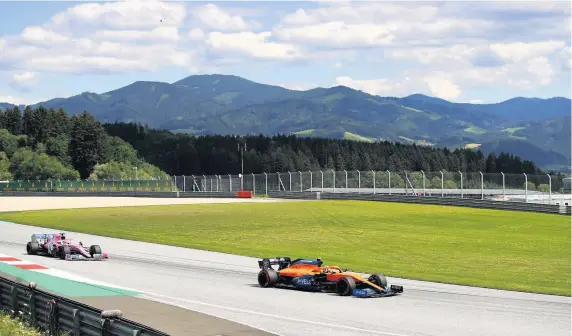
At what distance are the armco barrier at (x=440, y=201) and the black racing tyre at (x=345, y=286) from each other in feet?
123

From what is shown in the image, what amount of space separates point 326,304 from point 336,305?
303mm

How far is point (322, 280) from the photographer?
23609 millimetres

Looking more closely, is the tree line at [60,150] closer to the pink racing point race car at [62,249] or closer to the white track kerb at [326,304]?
the pink racing point race car at [62,249]

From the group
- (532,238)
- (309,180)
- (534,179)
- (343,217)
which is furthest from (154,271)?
(309,180)

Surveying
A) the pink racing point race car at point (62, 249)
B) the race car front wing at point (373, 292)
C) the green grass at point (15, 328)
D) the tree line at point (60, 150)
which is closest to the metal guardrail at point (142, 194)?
the tree line at point (60, 150)


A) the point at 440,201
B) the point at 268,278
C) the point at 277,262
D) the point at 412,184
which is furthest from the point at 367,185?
the point at 268,278

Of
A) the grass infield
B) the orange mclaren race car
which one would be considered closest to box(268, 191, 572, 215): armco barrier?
the grass infield

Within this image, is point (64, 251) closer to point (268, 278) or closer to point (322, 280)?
point (268, 278)

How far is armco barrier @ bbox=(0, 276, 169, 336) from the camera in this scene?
14.1 metres

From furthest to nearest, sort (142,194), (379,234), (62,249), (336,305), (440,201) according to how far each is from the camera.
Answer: (142,194) < (440,201) < (379,234) < (62,249) < (336,305)

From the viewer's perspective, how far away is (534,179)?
6200cm

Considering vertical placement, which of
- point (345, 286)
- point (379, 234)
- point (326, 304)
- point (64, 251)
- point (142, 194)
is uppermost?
point (142, 194)

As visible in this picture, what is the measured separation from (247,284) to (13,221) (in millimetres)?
37027

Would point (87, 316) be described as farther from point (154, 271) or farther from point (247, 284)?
point (154, 271)
